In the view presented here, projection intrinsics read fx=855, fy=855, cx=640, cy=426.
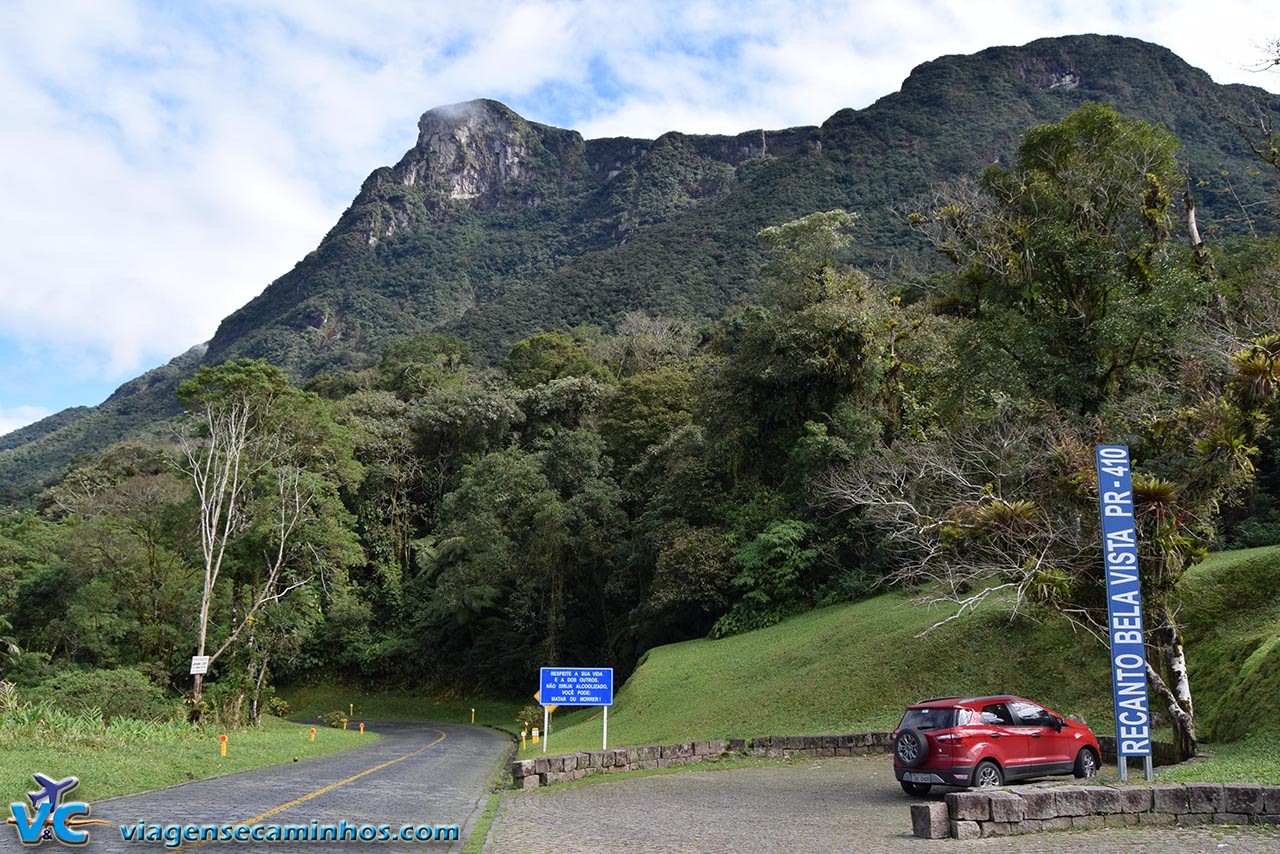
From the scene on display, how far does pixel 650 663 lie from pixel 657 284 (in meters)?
66.7

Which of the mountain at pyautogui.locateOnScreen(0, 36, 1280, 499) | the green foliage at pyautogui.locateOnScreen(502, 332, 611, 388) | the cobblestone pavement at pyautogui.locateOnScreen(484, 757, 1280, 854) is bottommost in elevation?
the cobblestone pavement at pyautogui.locateOnScreen(484, 757, 1280, 854)

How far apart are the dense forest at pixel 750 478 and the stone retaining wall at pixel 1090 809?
3510 millimetres

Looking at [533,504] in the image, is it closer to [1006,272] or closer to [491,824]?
[1006,272]

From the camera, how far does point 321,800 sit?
1122 cm

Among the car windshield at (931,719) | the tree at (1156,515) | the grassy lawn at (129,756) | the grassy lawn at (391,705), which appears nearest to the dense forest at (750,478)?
the tree at (1156,515)

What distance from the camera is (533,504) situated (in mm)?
37656

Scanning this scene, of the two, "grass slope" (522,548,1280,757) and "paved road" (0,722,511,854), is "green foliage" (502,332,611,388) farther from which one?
"paved road" (0,722,511,854)

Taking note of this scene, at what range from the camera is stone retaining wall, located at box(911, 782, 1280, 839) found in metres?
7.98

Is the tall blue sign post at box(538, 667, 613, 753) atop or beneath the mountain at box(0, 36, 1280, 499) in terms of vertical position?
beneath

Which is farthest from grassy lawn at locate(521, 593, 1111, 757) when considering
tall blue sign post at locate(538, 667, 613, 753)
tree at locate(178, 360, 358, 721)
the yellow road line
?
tree at locate(178, 360, 358, 721)

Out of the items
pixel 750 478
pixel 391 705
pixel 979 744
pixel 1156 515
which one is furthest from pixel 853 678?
pixel 391 705

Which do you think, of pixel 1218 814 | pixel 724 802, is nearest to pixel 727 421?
pixel 724 802

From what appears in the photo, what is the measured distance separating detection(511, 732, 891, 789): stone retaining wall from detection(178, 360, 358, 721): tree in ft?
57.3

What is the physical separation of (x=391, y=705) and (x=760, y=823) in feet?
128
